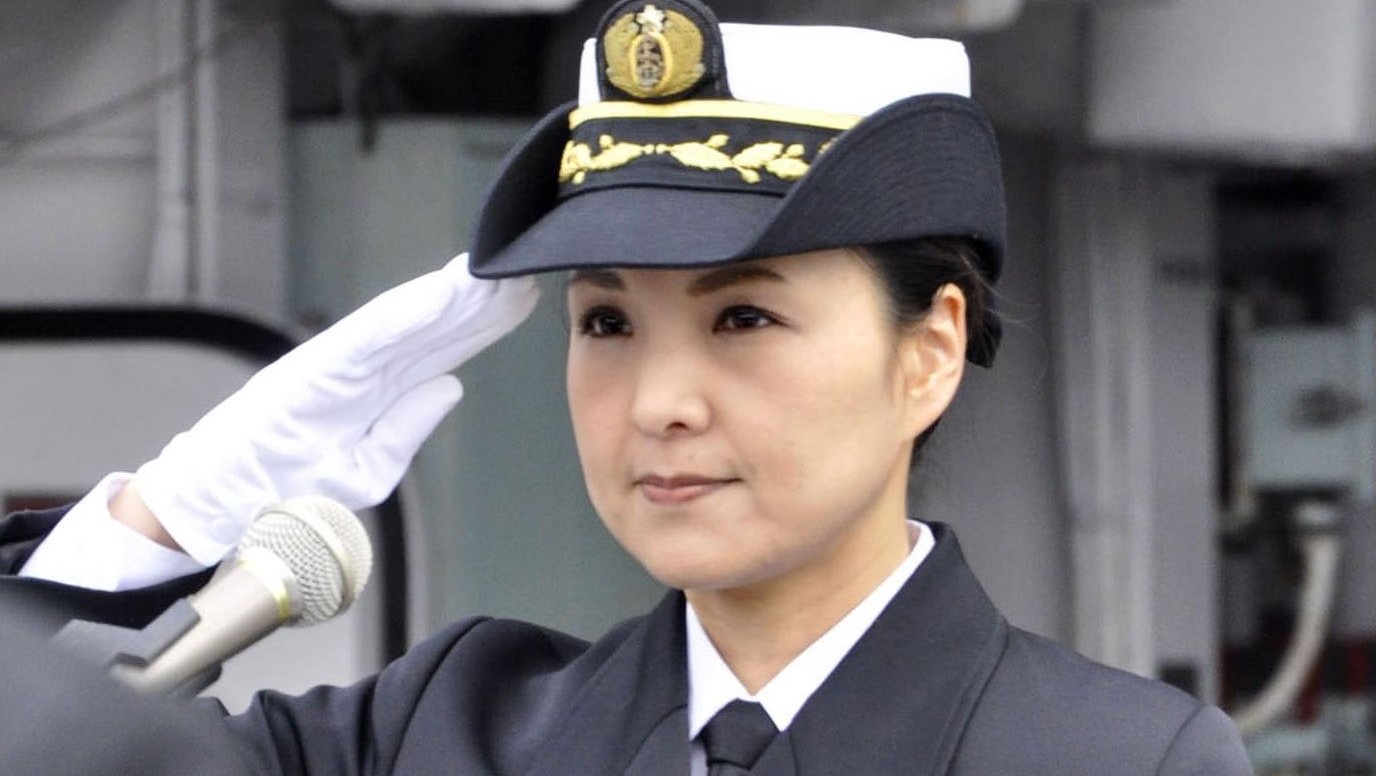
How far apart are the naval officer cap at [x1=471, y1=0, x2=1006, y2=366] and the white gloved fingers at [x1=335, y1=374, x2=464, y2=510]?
8.2 inches

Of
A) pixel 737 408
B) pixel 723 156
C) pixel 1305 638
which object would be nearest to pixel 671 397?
pixel 737 408

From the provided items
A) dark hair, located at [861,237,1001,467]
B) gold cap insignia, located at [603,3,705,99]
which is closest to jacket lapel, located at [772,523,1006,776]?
dark hair, located at [861,237,1001,467]

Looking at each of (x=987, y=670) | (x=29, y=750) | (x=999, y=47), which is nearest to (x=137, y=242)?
(x=999, y=47)

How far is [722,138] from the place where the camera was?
5.17ft

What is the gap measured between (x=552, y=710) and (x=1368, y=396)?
11.2ft

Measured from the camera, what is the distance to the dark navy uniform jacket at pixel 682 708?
5.11ft

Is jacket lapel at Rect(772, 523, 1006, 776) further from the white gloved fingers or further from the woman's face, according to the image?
the white gloved fingers

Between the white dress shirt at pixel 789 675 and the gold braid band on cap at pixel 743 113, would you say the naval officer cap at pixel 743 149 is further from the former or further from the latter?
the white dress shirt at pixel 789 675

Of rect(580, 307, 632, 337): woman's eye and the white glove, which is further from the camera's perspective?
the white glove

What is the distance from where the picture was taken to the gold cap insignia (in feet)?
5.21

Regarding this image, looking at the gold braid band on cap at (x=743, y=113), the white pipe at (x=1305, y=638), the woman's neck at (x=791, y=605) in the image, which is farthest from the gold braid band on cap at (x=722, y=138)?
the white pipe at (x=1305, y=638)

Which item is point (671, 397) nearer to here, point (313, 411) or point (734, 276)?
point (734, 276)

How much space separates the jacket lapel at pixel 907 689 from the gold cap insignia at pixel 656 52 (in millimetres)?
335

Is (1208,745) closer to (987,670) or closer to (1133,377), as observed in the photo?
(987,670)
